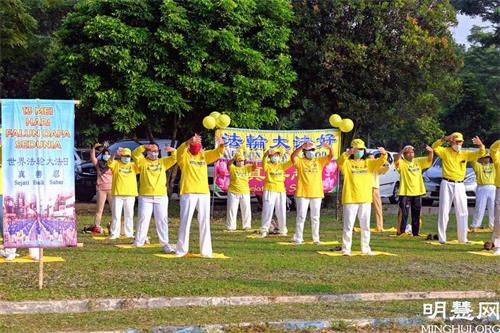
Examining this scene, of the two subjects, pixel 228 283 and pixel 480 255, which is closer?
pixel 228 283

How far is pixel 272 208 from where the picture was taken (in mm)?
17766

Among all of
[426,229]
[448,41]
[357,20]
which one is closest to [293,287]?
[426,229]

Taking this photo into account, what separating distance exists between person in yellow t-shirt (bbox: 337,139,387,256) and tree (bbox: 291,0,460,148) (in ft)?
25.3

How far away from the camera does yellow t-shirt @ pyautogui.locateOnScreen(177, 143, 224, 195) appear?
1350cm

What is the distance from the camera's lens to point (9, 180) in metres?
10.2

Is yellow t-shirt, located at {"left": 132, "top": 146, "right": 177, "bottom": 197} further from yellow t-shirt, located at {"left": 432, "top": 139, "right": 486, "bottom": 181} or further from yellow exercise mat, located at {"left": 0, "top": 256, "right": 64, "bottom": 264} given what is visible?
yellow t-shirt, located at {"left": 432, "top": 139, "right": 486, "bottom": 181}

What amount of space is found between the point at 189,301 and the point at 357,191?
5.37 m

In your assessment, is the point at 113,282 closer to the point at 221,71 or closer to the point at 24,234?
the point at 24,234

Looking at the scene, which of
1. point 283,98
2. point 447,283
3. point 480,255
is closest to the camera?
point 447,283

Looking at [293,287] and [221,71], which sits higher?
[221,71]

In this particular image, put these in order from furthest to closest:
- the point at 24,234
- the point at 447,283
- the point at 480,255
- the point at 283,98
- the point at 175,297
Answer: the point at 283,98
the point at 480,255
the point at 447,283
the point at 24,234
the point at 175,297

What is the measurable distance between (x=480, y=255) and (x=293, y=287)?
5.39 m

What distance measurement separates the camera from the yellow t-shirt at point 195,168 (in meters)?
13.5

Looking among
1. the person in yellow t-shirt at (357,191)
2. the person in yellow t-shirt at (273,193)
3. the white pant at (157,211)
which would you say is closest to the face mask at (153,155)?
the white pant at (157,211)
